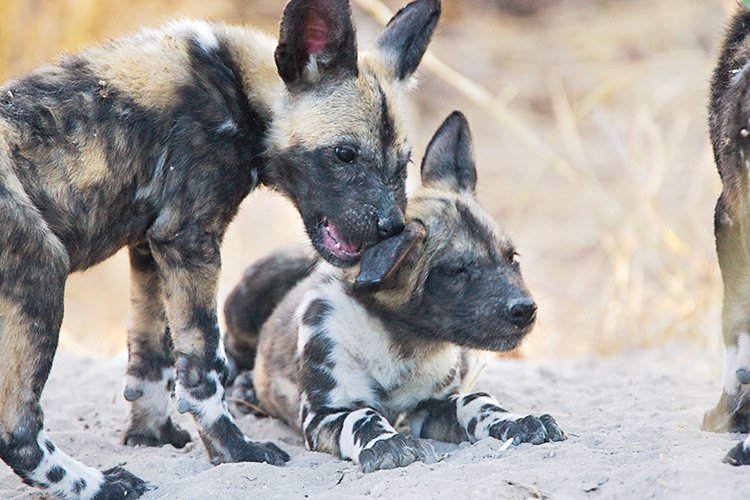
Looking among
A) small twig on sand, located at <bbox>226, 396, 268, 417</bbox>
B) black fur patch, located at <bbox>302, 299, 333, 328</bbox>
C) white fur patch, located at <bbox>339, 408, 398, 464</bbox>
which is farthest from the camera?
small twig on sand, located at <bbox>226, 396, 268, 417</bbox>

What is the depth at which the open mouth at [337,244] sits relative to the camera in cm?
436

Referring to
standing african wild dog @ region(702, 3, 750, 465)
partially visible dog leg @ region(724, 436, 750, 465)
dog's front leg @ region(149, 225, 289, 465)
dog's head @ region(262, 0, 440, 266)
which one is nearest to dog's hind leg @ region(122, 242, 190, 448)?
dog's front leg @ region(149, 225, 289, 465)

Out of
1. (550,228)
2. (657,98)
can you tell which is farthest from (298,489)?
(657,98)

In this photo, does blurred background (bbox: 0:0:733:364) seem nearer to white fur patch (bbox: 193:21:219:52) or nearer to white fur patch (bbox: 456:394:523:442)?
white fur patch (bbox: 193:21:219:52)

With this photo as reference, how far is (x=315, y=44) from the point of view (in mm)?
4266

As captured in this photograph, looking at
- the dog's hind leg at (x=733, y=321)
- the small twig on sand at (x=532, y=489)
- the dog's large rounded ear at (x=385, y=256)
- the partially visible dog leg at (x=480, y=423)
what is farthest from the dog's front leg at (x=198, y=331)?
the dog's hind leg at (x=733, y=321)

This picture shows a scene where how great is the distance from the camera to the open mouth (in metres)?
4.36

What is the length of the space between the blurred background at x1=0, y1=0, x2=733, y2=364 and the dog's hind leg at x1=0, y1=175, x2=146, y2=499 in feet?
3.64

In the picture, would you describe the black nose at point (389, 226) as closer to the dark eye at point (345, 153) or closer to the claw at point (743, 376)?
the dark eye at point (345, 153)

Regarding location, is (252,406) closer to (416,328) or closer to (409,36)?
(416,328)

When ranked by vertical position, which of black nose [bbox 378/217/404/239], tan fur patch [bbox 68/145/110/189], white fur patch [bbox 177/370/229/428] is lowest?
white fur patch [bbox 177/370/229/428]

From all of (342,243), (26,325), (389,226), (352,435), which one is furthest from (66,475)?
(389,226)

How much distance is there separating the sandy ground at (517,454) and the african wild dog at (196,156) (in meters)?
0.27

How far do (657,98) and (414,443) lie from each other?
316 inches
